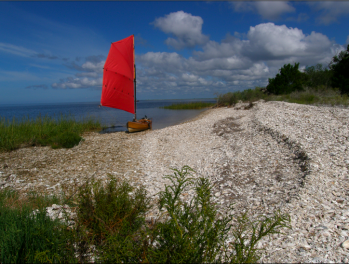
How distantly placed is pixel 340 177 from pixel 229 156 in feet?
10.9

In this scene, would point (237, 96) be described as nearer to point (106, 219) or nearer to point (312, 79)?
point (312, 79)

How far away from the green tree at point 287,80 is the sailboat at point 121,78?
803 inches

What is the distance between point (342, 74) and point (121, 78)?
2520cm

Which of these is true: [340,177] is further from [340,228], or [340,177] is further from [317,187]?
[340,228]

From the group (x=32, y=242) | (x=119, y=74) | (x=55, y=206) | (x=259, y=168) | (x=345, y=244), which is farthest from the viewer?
(x=119, y=74)

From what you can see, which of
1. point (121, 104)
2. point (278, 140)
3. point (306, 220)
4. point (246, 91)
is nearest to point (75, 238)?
point (306, 220)

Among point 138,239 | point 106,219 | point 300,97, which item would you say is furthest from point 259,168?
point 300,97

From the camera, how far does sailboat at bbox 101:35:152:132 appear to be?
48.1 feet

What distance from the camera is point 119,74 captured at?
15.0 metres

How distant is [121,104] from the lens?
15.8m

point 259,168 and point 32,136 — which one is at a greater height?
point 32,136

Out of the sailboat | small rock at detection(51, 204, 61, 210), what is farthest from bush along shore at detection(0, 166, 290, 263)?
the sailboat

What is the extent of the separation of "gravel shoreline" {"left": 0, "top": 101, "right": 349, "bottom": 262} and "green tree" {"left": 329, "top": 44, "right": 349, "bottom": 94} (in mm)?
15935

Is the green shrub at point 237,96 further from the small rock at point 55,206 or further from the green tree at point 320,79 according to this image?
the small rock at point 55,206
